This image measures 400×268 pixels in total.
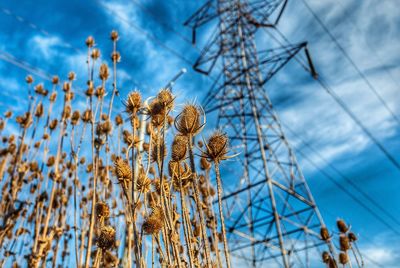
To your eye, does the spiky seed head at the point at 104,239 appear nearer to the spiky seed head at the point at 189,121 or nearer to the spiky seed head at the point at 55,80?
the spiky seed head at the point at 189,121

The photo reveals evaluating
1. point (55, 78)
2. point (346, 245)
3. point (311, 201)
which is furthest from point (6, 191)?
point (311, 201)

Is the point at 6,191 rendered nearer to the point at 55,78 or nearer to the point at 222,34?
the point at 55,78

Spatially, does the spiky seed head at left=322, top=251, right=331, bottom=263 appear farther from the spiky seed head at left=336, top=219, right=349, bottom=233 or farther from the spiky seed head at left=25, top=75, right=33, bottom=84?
the spiky seed head at left=25, top=75, right=33, bottom=84

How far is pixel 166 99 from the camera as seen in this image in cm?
114

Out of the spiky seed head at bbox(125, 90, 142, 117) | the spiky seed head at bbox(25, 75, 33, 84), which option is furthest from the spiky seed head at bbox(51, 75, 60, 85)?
the spiky seed head at bbox(125, 90, 142, 117)

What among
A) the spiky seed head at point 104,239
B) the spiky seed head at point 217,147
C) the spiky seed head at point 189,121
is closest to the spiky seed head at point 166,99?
the spiky seed head at point 189,121

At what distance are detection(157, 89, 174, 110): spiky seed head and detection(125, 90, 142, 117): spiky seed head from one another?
0.14m

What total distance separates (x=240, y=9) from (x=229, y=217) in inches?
256

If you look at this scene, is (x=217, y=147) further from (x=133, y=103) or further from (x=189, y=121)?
(x=133, y=103)

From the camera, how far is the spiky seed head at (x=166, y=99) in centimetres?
113

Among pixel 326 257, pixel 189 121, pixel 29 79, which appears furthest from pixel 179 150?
pixel 29 79

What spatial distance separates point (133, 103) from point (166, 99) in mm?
174

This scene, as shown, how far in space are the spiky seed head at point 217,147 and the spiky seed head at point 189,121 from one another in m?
0.07

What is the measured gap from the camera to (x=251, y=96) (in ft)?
25.5
